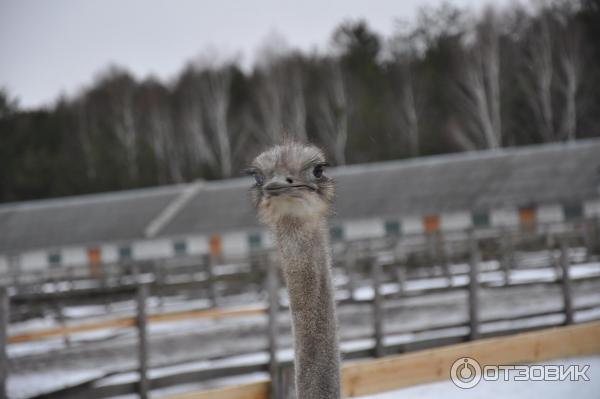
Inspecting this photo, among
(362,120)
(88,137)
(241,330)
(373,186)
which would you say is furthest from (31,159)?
(241,330)

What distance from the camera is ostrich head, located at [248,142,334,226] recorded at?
8.57ft

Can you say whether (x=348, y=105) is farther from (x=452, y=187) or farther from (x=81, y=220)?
(x=81, y=220)

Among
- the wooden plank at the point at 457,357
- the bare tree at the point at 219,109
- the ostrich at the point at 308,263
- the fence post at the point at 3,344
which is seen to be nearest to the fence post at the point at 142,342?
the fence post at the point at 3,344

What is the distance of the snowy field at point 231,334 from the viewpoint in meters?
6.86

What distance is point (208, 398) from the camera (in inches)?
152

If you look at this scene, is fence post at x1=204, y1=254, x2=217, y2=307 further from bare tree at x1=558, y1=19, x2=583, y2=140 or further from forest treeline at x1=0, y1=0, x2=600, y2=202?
bare tree at x1=558, y1=19, x2=583, y2=140

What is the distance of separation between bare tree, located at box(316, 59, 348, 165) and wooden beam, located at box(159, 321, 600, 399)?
2827 cm

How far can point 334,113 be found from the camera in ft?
115

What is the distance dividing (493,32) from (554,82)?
324 cm

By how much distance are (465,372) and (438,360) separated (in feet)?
0.67

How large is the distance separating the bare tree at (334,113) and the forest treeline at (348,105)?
0.07 metres

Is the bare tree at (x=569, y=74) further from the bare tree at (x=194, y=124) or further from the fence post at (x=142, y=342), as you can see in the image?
the fence post at (x=142, y=342)

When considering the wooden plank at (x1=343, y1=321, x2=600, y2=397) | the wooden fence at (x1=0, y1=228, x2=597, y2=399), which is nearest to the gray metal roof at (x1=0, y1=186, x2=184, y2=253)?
the wooden fence at (x1=0, y1=228, x2=597, y2=399)

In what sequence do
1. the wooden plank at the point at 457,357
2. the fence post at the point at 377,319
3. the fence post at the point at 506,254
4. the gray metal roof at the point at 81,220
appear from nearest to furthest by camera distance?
1. the wooden plank at the point at 457,357
2. the fence post at the point at 377,319
3. the fence post at the point at 506,254
4. the gray metal roof at the point at 81,220
